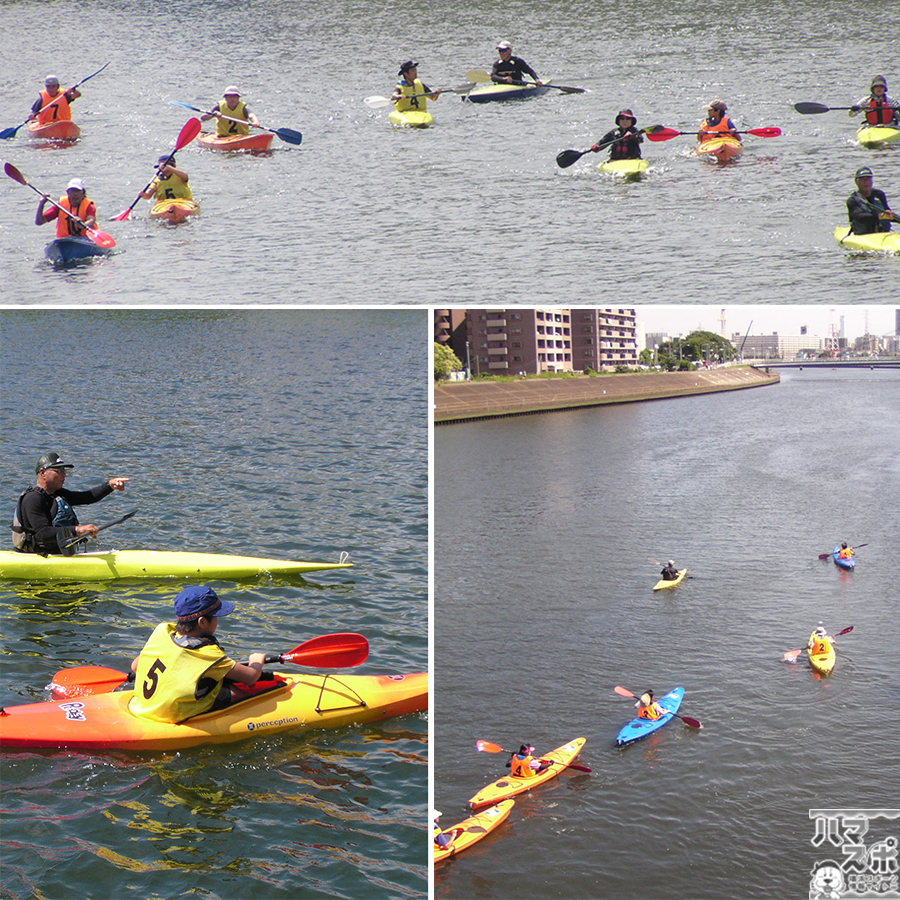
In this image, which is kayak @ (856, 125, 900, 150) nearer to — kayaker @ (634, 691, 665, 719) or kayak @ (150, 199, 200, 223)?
kayak @ (150, 199, 200, 223)

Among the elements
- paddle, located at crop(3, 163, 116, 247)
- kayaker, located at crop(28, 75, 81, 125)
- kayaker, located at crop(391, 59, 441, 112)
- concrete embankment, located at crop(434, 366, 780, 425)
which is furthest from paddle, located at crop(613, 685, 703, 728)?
kayaker, located at crop(28, 75, 81, 125)

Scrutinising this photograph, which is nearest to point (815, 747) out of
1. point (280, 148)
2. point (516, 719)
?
point (516, 719)

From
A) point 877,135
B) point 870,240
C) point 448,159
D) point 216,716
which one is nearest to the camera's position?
point 216,716

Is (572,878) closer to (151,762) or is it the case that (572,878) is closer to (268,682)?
(268,682)

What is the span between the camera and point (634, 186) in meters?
15.3

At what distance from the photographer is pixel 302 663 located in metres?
6.50

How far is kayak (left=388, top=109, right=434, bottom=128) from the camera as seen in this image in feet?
58.8

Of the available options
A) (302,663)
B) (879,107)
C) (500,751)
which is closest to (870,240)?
(879,107)

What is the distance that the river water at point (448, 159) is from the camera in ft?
42.8

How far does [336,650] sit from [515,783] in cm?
199

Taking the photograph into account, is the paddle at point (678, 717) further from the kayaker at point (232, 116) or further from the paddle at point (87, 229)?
the kayaker at point (232, 116)

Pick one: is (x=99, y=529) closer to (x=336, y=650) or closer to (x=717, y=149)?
(x=336, y=650)

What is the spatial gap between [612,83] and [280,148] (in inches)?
287

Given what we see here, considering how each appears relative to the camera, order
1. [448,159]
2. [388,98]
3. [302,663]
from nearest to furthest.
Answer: [302,663] < [448,159] < [388,98]
